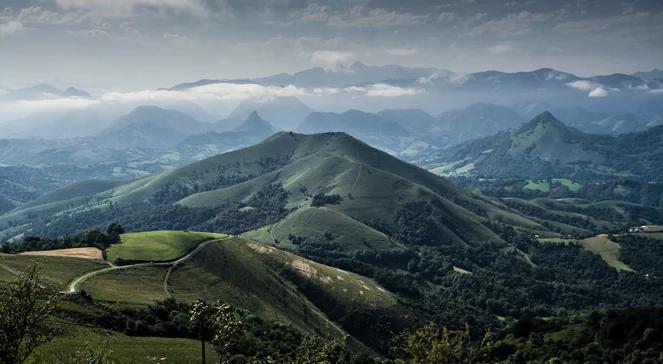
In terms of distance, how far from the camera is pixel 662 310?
156 metres

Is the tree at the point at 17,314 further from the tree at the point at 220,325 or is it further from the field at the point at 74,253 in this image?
the field at the point at 74,253

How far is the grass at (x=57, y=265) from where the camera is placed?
5575 inches

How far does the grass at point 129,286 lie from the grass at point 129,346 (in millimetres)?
28160

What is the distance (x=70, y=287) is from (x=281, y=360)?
9919cm

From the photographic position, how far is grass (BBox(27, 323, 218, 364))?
87.2m

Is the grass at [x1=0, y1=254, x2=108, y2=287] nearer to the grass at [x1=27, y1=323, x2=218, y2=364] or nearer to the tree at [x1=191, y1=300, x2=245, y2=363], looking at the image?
the grass at [x1=27, y1=323, x2=218, y2=364]

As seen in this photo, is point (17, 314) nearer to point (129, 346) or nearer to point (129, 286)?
point (129, 346)

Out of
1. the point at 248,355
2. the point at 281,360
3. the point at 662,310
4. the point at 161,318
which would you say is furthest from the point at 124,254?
the point at 662,310

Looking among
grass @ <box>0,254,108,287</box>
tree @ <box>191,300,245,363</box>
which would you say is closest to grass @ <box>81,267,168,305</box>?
→ grass @ <box>0,254,108,287</box>

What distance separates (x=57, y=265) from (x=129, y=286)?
2246cm

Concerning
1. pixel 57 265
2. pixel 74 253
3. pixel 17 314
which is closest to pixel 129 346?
pixel 17 314

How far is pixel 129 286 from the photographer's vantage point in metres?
156

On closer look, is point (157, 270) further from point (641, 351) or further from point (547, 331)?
point (641, 351)

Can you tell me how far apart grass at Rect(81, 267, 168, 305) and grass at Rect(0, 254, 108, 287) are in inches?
222
